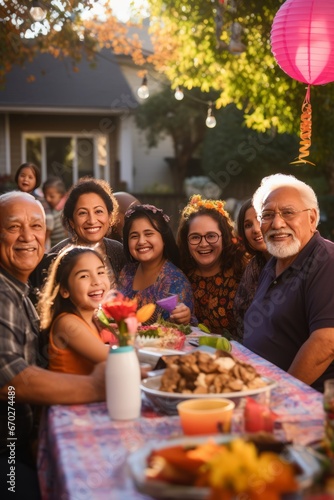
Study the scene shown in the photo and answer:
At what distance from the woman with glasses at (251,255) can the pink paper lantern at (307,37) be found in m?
1.54

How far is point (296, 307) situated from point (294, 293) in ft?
0.24

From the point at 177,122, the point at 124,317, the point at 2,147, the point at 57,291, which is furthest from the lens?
the point at 177,122

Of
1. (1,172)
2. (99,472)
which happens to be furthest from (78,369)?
(1,172)

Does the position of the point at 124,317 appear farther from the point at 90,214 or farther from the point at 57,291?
the point at 90,214

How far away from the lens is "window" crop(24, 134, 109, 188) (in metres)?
18.5

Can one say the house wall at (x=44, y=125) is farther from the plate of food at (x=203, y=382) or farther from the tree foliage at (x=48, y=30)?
the plate of food at (x=203, y=382)

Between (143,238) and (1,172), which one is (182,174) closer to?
(1,172)

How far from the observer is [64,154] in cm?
1858

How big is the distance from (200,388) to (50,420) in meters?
0.53

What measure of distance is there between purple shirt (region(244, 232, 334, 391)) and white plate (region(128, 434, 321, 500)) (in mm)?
1719

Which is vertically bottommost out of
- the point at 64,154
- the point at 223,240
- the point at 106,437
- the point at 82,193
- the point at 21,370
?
the point at 106,437

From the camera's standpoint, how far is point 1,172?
18.3 metres

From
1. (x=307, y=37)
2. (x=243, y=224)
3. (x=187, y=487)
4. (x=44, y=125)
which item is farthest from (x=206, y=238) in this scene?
(x=44, y=125)

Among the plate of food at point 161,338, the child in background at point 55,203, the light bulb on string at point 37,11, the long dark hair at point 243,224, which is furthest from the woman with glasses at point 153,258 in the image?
the child in background at point 55,203
